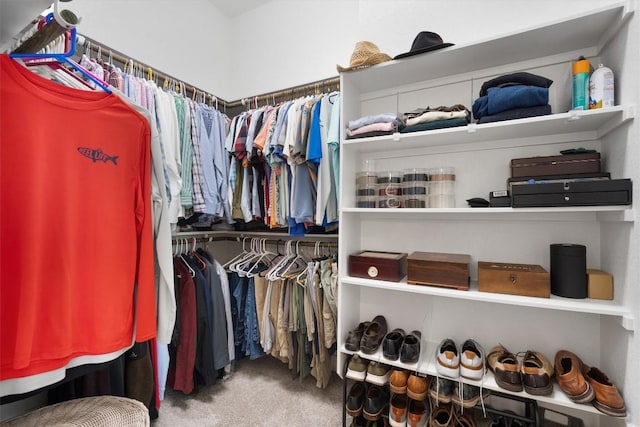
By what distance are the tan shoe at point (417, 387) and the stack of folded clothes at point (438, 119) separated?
1.23 metres

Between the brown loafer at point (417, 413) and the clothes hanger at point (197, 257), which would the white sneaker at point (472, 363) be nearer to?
the brown loafer at point (417, 413)

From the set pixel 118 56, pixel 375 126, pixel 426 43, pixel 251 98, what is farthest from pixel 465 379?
pixel 118 56

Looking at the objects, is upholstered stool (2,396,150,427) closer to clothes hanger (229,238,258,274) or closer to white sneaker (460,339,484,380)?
clothes hanger (229,238,258,274)

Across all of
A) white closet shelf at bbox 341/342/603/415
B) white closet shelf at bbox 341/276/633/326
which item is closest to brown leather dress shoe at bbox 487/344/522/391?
white closet shelf at bbox 341/342/603/415

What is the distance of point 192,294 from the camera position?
5.67ft

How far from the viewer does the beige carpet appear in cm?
159

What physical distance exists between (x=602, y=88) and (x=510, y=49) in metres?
0.41

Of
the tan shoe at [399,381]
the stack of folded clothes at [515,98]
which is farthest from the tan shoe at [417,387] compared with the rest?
the stack of folded clothes at [515,98]

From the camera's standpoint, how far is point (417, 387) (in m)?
1.32

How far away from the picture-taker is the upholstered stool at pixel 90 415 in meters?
1.03

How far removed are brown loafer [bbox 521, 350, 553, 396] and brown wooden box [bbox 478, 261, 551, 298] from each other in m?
0.30

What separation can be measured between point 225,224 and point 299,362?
1233 mm

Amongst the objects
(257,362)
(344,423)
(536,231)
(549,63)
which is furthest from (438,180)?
(257,362)

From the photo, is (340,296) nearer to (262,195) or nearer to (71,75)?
(262,195)
